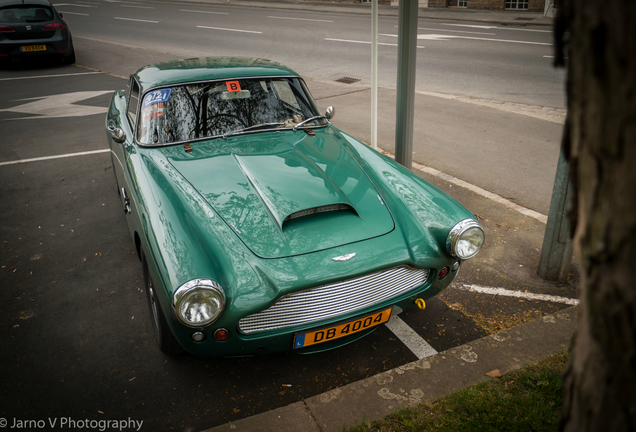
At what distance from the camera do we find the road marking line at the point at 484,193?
16.0 ft

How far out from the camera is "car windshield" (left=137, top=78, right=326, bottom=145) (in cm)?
388

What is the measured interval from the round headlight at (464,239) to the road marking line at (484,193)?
192 cm

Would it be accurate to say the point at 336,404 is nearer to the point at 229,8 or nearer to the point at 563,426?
the point at 563,426

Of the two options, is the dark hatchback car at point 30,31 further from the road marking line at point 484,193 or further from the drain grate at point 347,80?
the road marking line at point 484,193

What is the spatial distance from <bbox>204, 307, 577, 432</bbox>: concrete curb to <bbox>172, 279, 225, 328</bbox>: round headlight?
0.61m

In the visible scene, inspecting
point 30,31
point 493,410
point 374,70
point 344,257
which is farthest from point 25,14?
point 493,410

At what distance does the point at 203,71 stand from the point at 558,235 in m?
3.23

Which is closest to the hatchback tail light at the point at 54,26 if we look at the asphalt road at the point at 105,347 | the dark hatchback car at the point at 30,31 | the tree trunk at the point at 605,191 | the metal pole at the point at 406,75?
the dark hatchback car at the point at 30,31

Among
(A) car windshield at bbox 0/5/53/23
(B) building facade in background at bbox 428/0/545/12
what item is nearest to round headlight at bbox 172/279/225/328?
(A) car windshield at bbox 0/5/53/23

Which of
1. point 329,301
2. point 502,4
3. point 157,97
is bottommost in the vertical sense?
point 329,301

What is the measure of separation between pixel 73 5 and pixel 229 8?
10.3m

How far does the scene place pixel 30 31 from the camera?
11.9 m

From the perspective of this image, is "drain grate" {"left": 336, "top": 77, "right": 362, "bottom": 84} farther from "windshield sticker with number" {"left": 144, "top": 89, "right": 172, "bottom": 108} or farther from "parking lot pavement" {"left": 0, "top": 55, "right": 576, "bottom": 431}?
"windshield sticker with number" {"left": 144, "top": 89, "right": 172, "bottom": 108}

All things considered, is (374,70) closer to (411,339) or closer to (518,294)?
(518,294)
